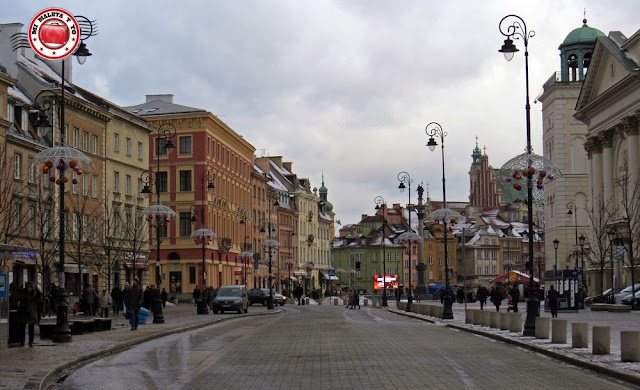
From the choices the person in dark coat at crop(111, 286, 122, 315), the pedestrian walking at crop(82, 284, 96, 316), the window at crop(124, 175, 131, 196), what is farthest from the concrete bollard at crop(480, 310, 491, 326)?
the window at crop(124, 175, 131, 196)

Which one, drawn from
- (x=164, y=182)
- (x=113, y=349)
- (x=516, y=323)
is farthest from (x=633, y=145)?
(x=113, y=349)

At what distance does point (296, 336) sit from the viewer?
3341 cm

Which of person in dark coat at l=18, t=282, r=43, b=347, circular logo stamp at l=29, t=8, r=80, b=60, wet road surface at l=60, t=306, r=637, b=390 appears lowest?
wet road surface at l=60, t=306, r=637, b=390

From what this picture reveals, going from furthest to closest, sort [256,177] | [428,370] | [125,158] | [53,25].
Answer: [256,177] < [125,158] < [53,25] < [428,370]

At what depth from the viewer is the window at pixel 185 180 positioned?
94338 millimetres

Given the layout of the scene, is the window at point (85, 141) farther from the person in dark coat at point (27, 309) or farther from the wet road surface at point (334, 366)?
the person in dark coat at point (27, 309)

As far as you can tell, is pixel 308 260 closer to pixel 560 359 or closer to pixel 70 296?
pixel 70 296

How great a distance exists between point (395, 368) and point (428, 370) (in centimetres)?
80

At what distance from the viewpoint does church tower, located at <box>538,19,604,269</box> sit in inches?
4286

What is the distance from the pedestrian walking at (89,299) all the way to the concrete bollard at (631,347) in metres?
33.5

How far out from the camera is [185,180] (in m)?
94.5

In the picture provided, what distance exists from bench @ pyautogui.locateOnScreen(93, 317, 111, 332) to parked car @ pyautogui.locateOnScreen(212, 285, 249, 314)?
81.2 feet

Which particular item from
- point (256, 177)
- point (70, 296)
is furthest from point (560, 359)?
point (256, 177)

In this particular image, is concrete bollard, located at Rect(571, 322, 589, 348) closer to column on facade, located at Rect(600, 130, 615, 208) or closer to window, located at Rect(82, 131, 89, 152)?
window, located at Rect(82, 131, 89, 152)
